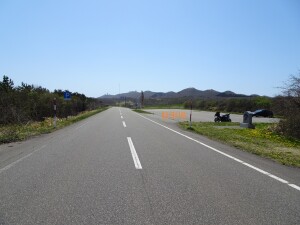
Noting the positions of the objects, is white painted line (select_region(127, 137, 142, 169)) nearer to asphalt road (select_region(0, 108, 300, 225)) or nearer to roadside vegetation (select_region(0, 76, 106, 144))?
asphalt road (select_region(0, 108, 300, 225))

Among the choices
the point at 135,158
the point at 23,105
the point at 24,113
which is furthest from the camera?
the point at 23,105

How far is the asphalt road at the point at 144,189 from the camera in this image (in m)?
4.82

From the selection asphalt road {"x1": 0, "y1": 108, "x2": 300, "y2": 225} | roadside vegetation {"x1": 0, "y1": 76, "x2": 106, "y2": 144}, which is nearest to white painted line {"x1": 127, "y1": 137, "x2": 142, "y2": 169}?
asphalt road {"x1": 0, "y1": 108, "x2": 300, "y2": 225}

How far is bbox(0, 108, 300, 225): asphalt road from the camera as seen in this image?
15.8 feet

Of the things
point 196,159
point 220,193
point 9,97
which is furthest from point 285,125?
point 9,97

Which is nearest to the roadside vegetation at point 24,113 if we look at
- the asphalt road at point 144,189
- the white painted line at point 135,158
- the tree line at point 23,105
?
the tree line at point 23,105

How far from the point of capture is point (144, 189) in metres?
6.31

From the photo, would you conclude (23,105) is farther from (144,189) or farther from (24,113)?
(144,189)

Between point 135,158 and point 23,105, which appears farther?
point 23,105

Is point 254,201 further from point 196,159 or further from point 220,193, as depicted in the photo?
point 196,159

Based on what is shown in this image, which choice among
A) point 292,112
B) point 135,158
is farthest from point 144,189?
point 292,112

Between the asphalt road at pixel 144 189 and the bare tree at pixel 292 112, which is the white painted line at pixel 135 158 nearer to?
the asphalt road at pixel 144 189

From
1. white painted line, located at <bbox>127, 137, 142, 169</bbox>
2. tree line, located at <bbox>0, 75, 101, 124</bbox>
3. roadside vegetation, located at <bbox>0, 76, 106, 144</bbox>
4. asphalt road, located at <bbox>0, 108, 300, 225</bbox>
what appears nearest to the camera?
asphalt road, located at <bbox>0, 108, 300, 225</bbox>

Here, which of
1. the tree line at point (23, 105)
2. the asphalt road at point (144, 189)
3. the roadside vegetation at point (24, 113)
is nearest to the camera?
the asphalt road at point (144, 189)
